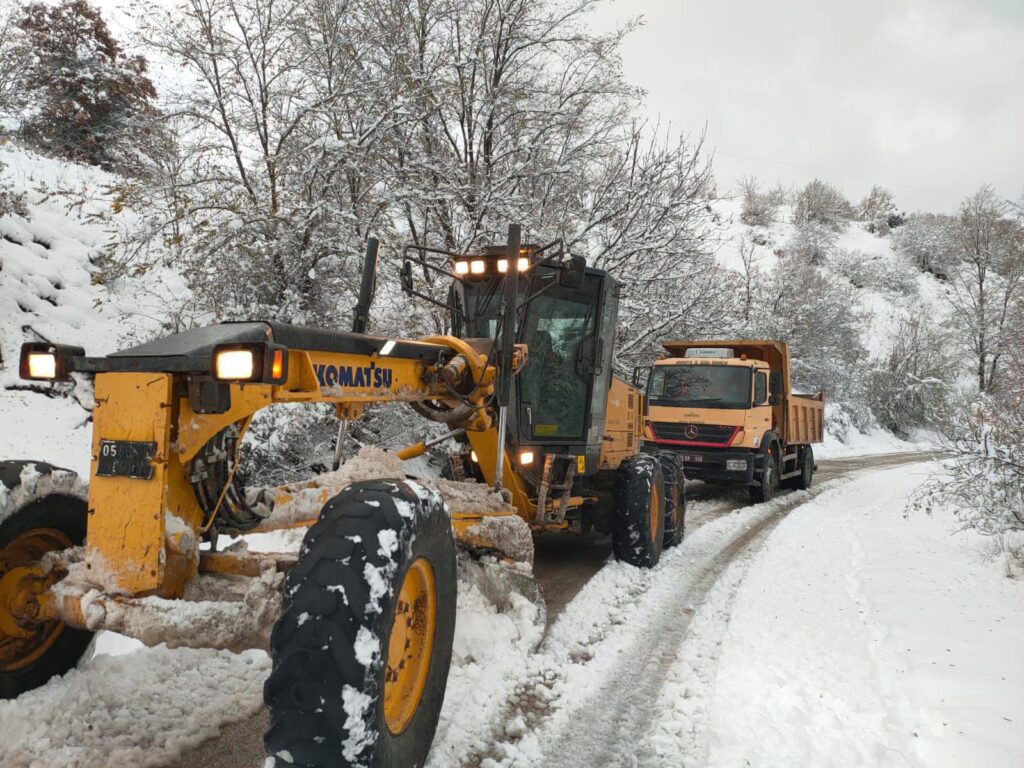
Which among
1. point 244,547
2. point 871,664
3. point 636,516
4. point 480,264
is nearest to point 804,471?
point 636,516

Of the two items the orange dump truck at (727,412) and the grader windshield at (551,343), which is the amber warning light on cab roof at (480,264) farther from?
the orange dump truck at (727,412)

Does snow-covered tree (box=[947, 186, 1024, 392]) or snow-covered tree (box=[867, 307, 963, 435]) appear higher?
snow-covered tree (box=[947, 186, 1024, 392])

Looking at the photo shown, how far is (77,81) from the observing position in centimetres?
1349

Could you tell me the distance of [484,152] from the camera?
34.7ft

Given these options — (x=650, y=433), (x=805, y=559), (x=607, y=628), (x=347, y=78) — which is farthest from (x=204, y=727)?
(x=650, y=433)

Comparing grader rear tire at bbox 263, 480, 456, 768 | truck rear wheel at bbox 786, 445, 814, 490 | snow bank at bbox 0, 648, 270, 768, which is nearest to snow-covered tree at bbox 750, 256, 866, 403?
truck rear wheel at bbox 786, 445, 814, 490

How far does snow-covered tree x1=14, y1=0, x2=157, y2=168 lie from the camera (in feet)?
43.0

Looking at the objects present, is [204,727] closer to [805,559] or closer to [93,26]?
[805,559]

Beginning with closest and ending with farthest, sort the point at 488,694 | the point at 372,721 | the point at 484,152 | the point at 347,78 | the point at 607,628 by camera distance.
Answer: the point at 372,721 < the point at 488,694 < the point at 607,628 < the point at 347,78 < the point at 484,152

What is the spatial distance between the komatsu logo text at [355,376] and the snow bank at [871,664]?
6.90 ft

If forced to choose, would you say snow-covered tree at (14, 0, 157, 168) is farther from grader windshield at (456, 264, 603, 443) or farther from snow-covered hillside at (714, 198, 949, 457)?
snow-covered hillside at (714, 198, 949, 457)

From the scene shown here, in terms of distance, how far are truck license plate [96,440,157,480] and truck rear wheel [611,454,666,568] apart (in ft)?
13.5

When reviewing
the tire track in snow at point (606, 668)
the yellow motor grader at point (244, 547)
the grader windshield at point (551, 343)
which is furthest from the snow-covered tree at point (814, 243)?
the yellow motor grader at point (244, 547)

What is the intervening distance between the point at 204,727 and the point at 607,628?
2497 millimetres
